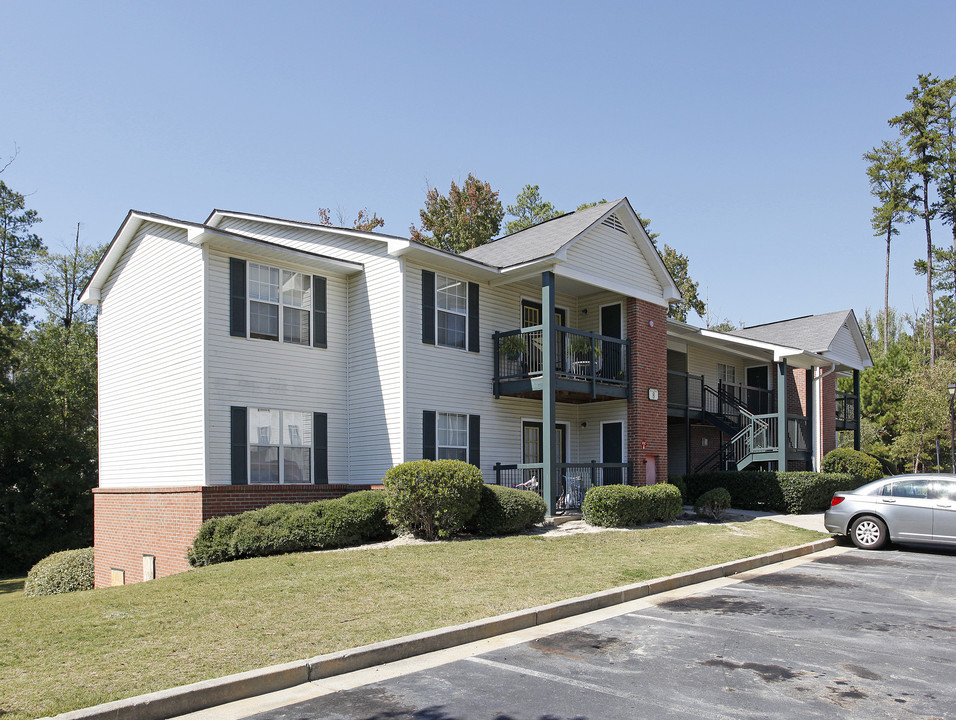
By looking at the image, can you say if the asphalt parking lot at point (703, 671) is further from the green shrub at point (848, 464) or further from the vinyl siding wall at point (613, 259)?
the green shrub at point (848, 464)

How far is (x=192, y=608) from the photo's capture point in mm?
8531

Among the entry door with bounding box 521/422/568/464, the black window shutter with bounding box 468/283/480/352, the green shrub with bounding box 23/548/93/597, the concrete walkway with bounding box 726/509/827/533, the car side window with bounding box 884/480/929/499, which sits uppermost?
the black window shutter with bounding box 468/283/480/352

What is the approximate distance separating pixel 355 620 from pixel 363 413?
33.2 feet

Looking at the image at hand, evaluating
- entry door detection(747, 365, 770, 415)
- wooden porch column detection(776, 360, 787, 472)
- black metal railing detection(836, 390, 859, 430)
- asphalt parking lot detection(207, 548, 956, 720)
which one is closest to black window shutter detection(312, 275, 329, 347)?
asphalt parking lot detection(207, 548, 956, 720)

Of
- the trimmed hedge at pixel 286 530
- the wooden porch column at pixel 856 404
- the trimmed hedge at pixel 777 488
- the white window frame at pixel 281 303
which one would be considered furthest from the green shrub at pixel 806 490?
the white window frame at pixel 281 303

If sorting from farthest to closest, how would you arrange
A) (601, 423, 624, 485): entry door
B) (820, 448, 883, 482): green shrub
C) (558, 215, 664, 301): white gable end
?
(820, 448, 883, 482): green shrub
(601, 423, 624, 485): entry door
(558, 215, 664, 301): white gable end

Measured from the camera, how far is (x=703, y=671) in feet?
21.6

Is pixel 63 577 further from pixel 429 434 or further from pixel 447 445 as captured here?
pixel 447 445

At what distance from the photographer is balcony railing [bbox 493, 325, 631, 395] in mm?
19172

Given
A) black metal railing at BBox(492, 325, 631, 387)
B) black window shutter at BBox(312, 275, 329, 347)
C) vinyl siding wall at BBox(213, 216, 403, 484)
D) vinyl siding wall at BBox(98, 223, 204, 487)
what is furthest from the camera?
black metal railing at BBox(492, 325, 631, 387)

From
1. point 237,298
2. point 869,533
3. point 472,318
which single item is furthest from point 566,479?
point 237,298

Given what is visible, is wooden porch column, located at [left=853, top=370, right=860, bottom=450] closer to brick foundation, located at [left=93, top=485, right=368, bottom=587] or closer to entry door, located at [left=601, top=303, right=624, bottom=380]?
entry door, located at [left=601, top=303, right=624, bottom=380]

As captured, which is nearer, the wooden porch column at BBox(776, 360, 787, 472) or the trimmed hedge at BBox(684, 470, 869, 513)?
the trimmed hedge at BBox(684, 470, 869, 513)

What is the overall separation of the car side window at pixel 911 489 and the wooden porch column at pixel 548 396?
6815 millimetres
